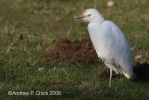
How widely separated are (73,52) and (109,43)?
2.48 metres

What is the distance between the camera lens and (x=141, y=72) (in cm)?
1104

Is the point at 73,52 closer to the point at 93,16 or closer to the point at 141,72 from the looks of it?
the point at 141,72

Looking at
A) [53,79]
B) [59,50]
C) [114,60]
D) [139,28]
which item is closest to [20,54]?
[59,50]

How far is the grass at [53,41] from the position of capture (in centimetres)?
979

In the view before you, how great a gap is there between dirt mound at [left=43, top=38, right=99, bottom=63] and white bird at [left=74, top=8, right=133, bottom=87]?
182 cm

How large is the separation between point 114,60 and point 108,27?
55 cm

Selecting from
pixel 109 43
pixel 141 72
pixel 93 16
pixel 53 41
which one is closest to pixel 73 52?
pixel 53 41

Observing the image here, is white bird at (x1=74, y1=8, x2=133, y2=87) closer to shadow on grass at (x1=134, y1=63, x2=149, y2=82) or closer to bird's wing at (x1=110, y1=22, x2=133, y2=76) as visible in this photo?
bird's wing at (x1=110, y1=22, x2=133, y2=76)

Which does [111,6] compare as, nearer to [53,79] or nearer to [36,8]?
[36,8]

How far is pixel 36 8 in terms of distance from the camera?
18016mm

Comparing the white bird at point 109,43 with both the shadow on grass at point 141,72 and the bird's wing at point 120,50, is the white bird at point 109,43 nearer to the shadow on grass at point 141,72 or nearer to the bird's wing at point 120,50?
the bird's wing at point 120,50

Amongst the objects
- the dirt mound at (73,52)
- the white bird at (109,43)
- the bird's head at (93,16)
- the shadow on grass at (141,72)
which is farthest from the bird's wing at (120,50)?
the dirt mound at (73,52)

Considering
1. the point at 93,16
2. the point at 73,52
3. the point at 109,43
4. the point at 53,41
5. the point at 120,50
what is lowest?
the point at 53,41

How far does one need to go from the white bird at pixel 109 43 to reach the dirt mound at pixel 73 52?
182 centimetres
